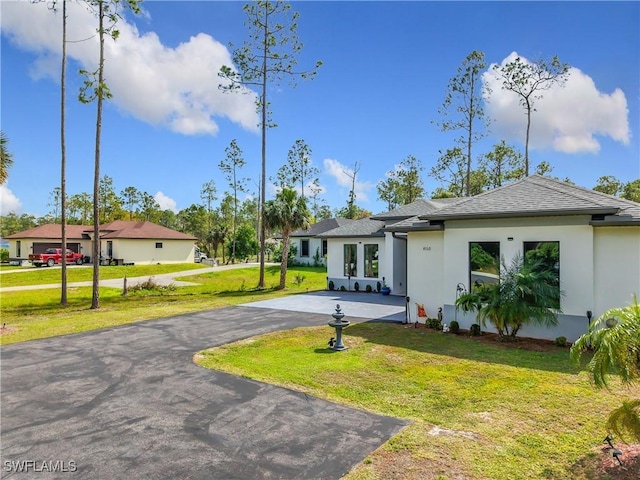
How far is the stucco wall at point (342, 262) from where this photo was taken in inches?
760

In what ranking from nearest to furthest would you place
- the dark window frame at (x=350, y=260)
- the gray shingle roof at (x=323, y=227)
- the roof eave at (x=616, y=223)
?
the roof eave at (x=616, y=223)
the dark window frame at (x=350, y=260)
the gray shingle roof at (x=323, y=227)

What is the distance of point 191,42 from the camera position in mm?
16641

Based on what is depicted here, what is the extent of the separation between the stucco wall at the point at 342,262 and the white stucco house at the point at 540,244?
7.65m

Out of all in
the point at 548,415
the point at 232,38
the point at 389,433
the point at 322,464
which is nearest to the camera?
the point at 322,464

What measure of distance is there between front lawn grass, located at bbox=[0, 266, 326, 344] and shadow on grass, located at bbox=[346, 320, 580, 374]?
25.9 feet

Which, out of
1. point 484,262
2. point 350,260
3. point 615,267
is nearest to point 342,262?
point 350,260

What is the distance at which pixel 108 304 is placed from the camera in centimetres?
1697

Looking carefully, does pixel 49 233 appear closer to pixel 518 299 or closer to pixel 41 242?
pixel 41 242

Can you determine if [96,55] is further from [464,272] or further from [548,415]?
[548,415]

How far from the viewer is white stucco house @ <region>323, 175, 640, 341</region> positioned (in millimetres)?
8289

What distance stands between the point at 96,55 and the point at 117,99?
179cm

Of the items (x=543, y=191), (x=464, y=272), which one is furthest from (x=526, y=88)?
(x=464, y=272)

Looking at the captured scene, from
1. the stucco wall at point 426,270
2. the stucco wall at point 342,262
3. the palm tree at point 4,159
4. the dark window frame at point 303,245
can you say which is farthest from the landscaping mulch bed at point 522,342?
the dark window frame at point 303,245

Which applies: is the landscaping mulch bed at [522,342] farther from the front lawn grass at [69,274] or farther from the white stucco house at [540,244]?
the front lawn grass at [69,274]
